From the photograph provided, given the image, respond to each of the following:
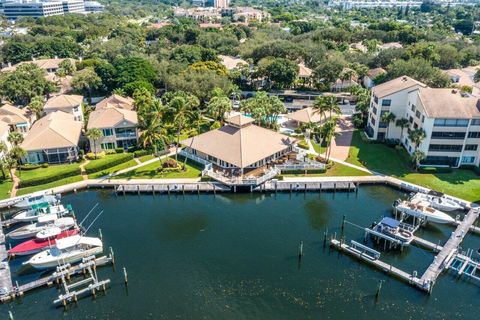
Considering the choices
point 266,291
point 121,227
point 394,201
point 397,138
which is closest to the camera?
point 266,291

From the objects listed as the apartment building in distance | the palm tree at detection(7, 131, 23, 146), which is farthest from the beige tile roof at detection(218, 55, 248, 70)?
the palm tree at detection(7, 131, 23, 146)

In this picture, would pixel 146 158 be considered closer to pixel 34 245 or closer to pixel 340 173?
pixel 34 245

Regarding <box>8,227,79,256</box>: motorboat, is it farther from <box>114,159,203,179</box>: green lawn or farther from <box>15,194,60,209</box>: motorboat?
<box>114,159,203,179</box>: green lawn

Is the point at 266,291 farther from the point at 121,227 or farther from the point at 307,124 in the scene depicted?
the point at 307,124

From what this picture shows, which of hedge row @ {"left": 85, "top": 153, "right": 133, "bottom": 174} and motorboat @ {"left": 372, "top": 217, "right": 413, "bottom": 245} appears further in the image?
hedge row @ {"left": 85, "top": 153, "right": 133, "bottom": 174}

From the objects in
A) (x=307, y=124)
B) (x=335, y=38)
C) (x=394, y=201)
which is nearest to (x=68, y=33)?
(x=335, y=38)

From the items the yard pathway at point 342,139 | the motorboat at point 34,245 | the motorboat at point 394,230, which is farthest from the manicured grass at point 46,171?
the motorboat at point 394,230

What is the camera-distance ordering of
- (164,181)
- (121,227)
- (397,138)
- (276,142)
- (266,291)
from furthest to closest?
(397,138), (276,142), (164,181), (121,227), (266,291)
